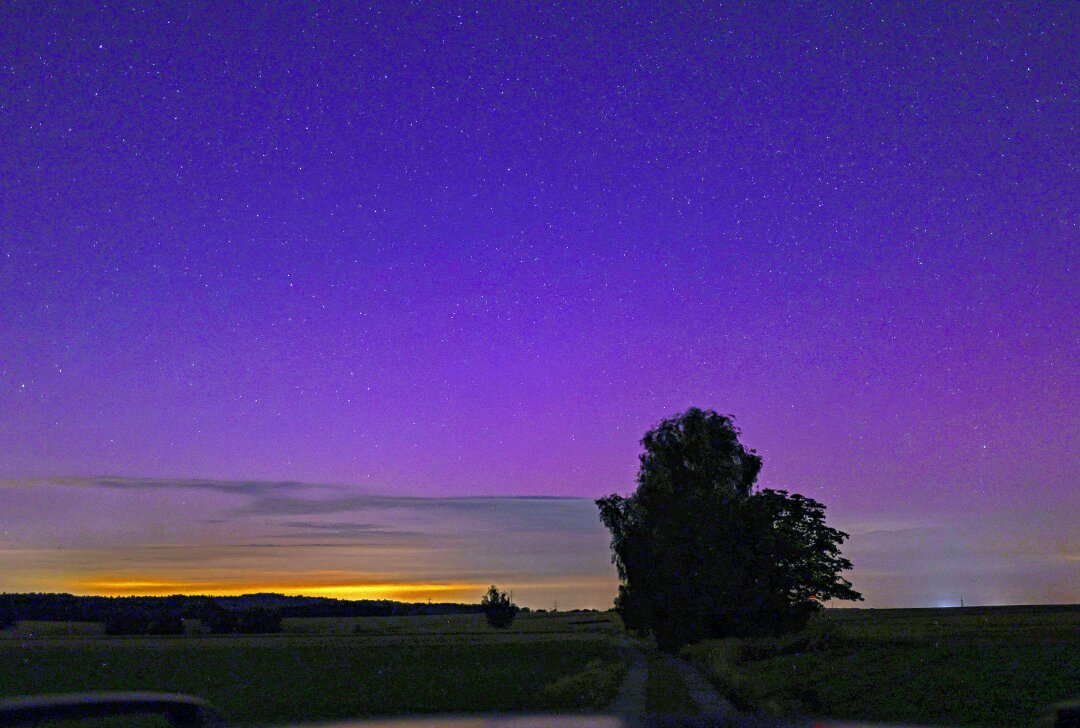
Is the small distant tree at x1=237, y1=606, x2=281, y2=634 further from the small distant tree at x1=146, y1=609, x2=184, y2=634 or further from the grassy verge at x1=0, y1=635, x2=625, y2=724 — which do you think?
the grassy verge at x1=0, y1=635, x2=625, y2=724

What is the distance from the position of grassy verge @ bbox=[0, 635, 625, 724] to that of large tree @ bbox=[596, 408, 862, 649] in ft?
15.5

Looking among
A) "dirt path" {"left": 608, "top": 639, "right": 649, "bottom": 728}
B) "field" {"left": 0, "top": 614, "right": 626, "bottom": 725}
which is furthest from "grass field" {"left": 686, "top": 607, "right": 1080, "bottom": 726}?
"field" {"left": 0, "top": 614, "right": 626, "bottom": 725}

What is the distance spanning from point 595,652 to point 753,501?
21.4 m

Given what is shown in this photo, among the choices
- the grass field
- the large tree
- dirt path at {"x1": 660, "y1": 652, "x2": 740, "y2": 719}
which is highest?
the large tree

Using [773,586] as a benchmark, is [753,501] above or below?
above

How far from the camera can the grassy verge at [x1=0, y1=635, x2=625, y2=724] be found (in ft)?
109

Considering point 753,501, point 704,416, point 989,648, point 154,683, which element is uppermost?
point 704,416

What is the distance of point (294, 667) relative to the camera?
199 feet

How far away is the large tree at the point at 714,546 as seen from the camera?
5084 centimetres

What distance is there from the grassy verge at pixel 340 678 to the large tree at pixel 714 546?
473cm

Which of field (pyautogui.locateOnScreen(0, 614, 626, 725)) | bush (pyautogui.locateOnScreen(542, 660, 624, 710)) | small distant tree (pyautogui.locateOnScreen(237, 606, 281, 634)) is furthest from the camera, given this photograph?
small distant tree (pyautogui.locateOnScreen(237, 606, 281, 634))

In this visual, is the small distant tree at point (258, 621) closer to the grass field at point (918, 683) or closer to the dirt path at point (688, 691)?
the dirt path at point (688, 691)

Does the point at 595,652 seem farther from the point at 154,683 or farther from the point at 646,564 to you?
the point at 154,683

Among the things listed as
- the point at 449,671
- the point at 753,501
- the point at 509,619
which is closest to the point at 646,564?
the point at 753,501
